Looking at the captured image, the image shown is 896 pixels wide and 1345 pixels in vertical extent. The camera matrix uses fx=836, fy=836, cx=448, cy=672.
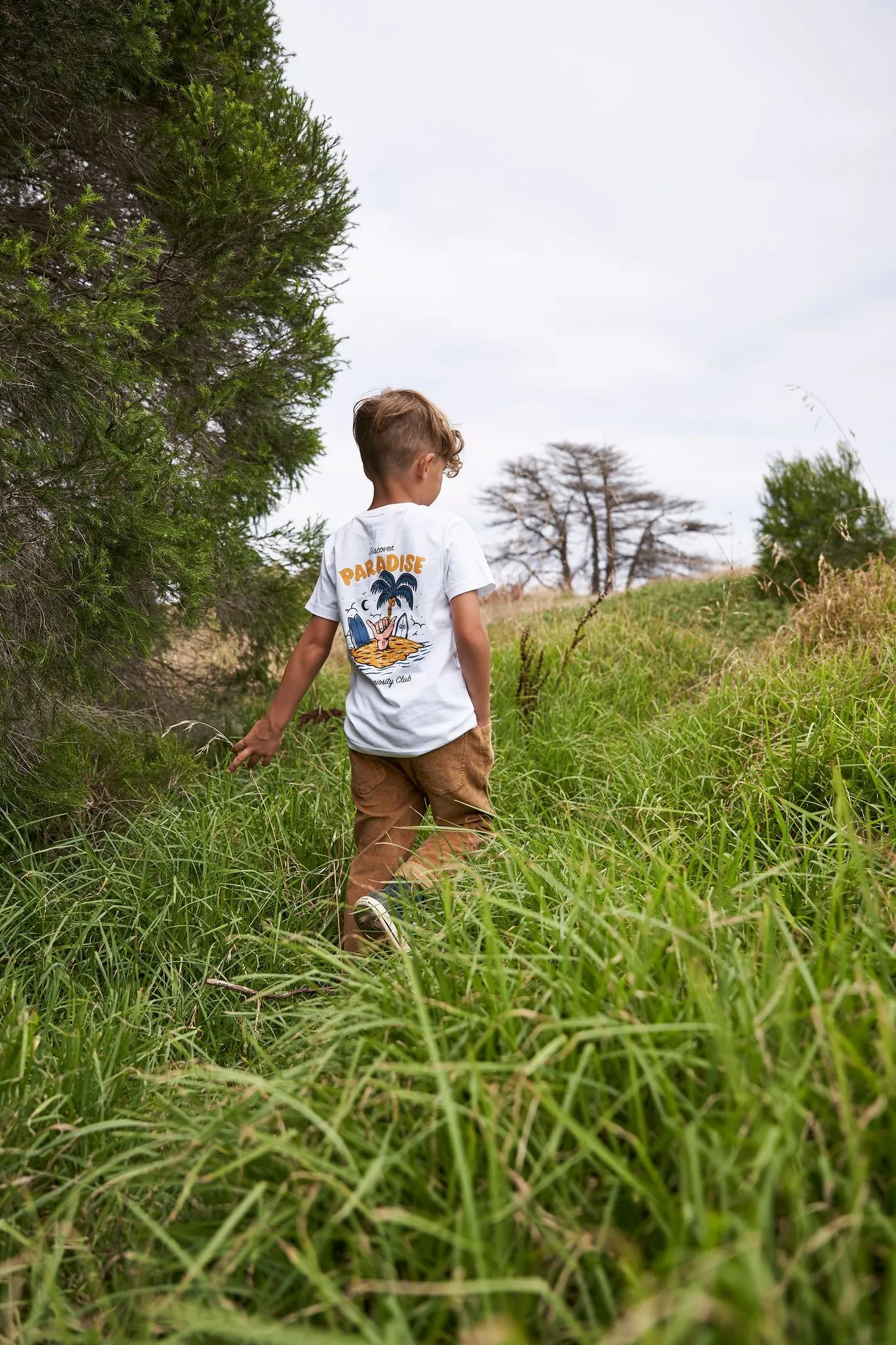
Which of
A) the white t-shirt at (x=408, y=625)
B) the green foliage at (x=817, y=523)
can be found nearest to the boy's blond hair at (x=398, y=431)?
the white t-shirt at (x=408, y=625)

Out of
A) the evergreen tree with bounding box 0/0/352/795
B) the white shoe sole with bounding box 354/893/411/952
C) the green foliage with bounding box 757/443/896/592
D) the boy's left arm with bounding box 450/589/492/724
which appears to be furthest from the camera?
the green foliage with bounding box 757/443/896/592

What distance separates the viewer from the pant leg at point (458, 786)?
2695 mm

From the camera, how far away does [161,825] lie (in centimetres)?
321

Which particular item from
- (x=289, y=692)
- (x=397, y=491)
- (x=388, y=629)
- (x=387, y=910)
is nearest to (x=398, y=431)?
(x=397, y=491)

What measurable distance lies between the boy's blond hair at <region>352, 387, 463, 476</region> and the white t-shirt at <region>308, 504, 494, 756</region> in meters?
0.18

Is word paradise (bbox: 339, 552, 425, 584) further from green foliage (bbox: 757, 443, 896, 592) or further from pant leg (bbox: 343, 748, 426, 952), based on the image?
green foliage (bbox: 757, 443, 896, 592)

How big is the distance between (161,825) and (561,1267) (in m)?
2.45

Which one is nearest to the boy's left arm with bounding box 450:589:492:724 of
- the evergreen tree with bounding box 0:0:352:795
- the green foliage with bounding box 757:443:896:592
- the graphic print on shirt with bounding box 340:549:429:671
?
the graphic print on shirt with bounding box 340:549:429:671

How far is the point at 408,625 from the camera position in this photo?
274 centimetres

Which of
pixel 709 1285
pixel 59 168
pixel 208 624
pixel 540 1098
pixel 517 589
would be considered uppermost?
pixel 59 168

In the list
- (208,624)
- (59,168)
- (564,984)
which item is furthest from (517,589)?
(564,984)

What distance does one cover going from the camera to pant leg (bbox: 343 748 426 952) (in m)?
2.75

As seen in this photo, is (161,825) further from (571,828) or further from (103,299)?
(103,299)

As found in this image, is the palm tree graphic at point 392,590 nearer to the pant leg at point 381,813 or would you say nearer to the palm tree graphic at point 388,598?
the palm tree graphic at point 388,598
